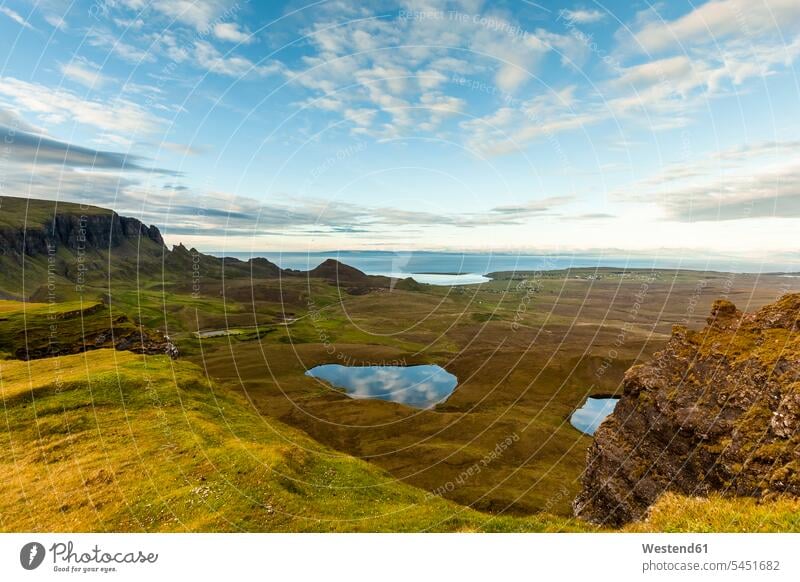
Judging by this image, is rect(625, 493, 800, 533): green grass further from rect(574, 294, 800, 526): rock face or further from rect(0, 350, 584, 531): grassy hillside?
rect(0, 350, 584, 531): grassy hillside

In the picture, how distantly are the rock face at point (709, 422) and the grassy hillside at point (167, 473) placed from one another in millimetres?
10756

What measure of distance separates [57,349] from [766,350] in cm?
12018

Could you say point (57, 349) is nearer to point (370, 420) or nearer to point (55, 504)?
point (370, 420)

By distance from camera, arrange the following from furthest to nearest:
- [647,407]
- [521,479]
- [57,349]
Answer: [57,349]
[521,479]
[647,407]

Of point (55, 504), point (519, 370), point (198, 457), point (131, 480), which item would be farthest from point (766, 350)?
point (519, 370)

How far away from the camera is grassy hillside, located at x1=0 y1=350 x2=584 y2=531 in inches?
899

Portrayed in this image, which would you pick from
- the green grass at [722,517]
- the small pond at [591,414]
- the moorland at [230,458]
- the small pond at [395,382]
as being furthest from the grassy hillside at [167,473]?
the small pond at [395,382]

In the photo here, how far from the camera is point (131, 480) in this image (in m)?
26.6
